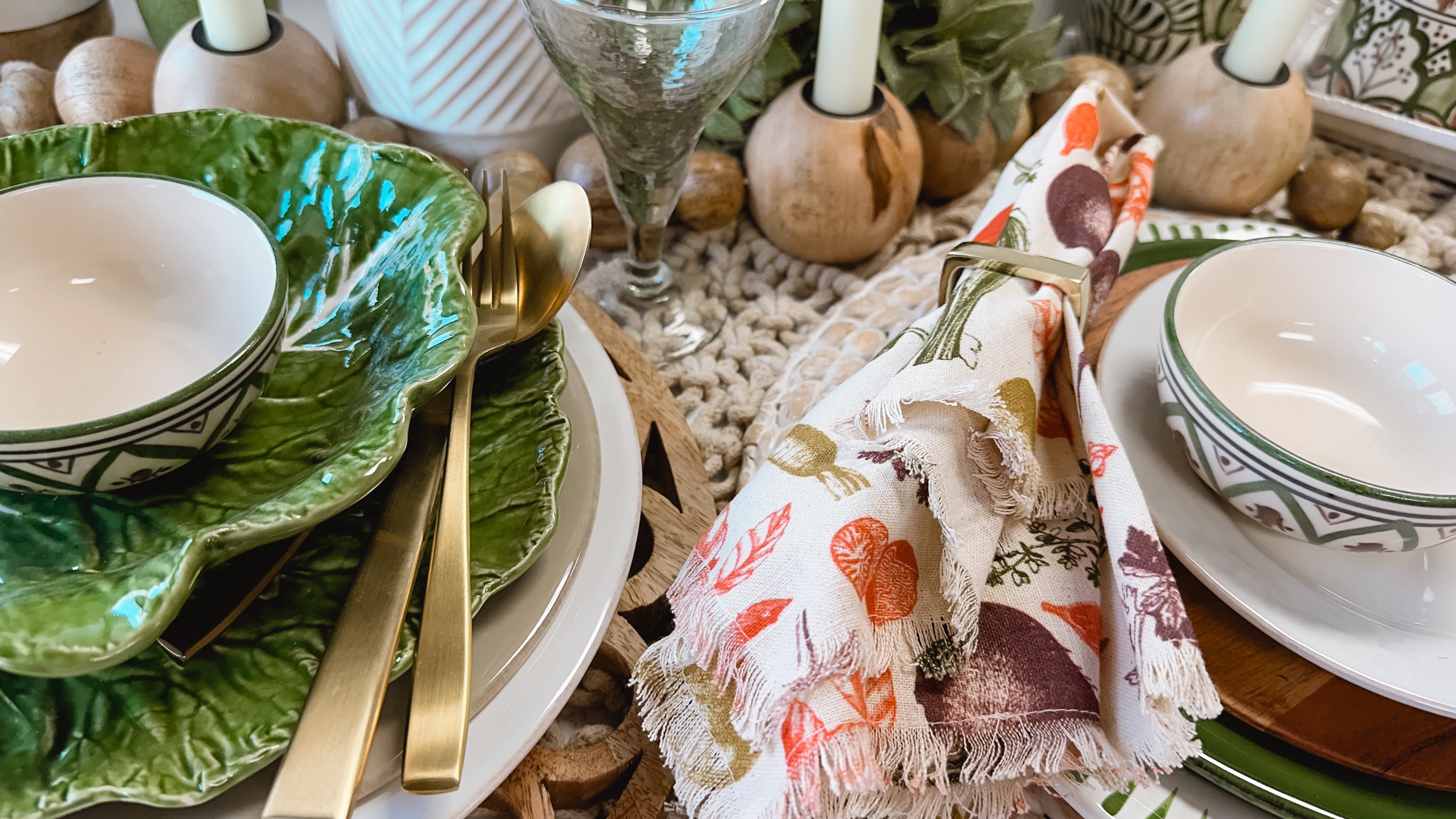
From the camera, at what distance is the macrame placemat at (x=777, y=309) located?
13.9 inches

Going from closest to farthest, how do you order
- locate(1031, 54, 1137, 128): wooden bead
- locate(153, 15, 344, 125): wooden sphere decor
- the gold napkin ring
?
the gold napkin ring, locate(153, 15, 344, 125): wooden sphere decor, locate(1031, 54, 1137, 128): wooden bead

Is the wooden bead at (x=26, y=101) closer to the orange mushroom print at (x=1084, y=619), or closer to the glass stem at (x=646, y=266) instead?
the glass stem at (x=646, y=266)

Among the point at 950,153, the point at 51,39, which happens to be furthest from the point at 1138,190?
the point at 51,39

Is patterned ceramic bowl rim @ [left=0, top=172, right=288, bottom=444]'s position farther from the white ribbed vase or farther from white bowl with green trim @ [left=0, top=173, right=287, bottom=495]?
the white ribbed vase

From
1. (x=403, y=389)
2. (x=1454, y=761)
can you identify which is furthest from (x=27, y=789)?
(x=1454, y=761)

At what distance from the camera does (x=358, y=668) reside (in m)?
0.20

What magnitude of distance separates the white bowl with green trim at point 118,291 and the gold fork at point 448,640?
5 centimetres

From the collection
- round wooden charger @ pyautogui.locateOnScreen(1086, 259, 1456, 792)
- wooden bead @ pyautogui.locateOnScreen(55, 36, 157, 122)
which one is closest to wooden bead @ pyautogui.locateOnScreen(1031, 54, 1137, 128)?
round wooden charger @ pyautogui.locateOnScreen(1086, 259, 1456, 792)

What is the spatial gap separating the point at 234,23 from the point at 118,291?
0.18 m

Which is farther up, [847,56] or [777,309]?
[847,56]

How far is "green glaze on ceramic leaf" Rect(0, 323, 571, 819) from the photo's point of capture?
18 centimetres

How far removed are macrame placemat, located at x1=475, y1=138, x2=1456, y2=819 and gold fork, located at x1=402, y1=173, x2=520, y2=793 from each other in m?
0.07

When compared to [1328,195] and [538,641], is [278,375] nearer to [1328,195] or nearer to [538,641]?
[538,641]

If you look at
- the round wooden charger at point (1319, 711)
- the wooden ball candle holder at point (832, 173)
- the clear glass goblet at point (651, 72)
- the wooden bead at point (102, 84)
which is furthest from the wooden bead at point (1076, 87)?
the wooden bead at point (102, 84)
